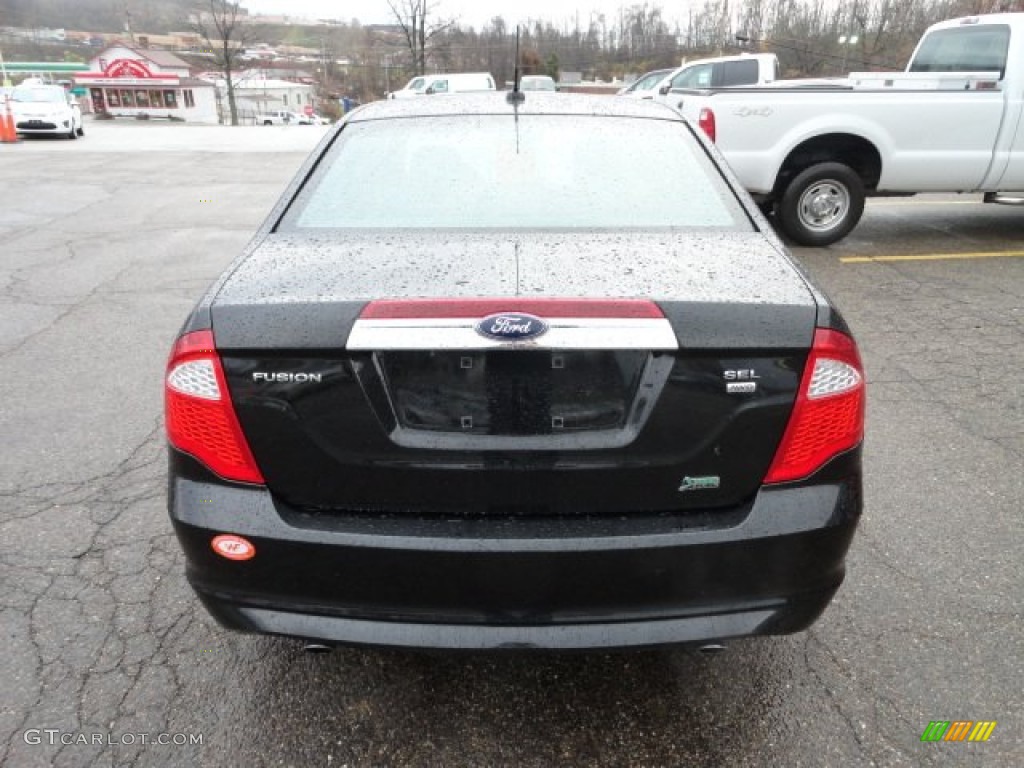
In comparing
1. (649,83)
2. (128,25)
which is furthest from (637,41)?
(128,25)

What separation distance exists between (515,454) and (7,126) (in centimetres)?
2452

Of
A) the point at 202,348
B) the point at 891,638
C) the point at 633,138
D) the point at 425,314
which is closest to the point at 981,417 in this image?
the point at 891,638

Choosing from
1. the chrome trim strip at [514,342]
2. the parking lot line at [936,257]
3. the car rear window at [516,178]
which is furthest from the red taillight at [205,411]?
the parking lot line at [936,257]

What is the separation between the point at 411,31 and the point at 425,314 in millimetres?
42698

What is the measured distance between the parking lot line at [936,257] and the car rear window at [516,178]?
16.8ft

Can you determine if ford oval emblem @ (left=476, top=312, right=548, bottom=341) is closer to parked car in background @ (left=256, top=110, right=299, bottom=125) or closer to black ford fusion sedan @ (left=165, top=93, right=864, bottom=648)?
black ford fusion sedan @ (left=165, top=93, right=864, bottom=648)

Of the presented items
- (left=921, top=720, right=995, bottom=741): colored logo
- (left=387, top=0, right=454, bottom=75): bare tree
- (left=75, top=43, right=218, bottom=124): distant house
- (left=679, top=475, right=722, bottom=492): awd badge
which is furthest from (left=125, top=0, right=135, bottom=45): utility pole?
(left=921, top=720, right=995, bottom=741): colored logo

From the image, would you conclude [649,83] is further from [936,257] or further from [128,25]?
[128,25]

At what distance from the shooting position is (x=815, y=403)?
1.76 metres

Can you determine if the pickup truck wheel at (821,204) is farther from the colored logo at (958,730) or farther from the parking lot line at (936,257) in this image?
the colored logo at (958,730)

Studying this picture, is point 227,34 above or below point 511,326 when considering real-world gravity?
above

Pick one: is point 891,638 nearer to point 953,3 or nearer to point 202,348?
point 202,348

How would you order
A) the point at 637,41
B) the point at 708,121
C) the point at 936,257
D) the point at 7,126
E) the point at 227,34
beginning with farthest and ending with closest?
the point at 637,41
the point at 227,34
the point at 7,126
the point at 936,257
the point at 708,121

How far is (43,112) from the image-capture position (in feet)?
69.4
